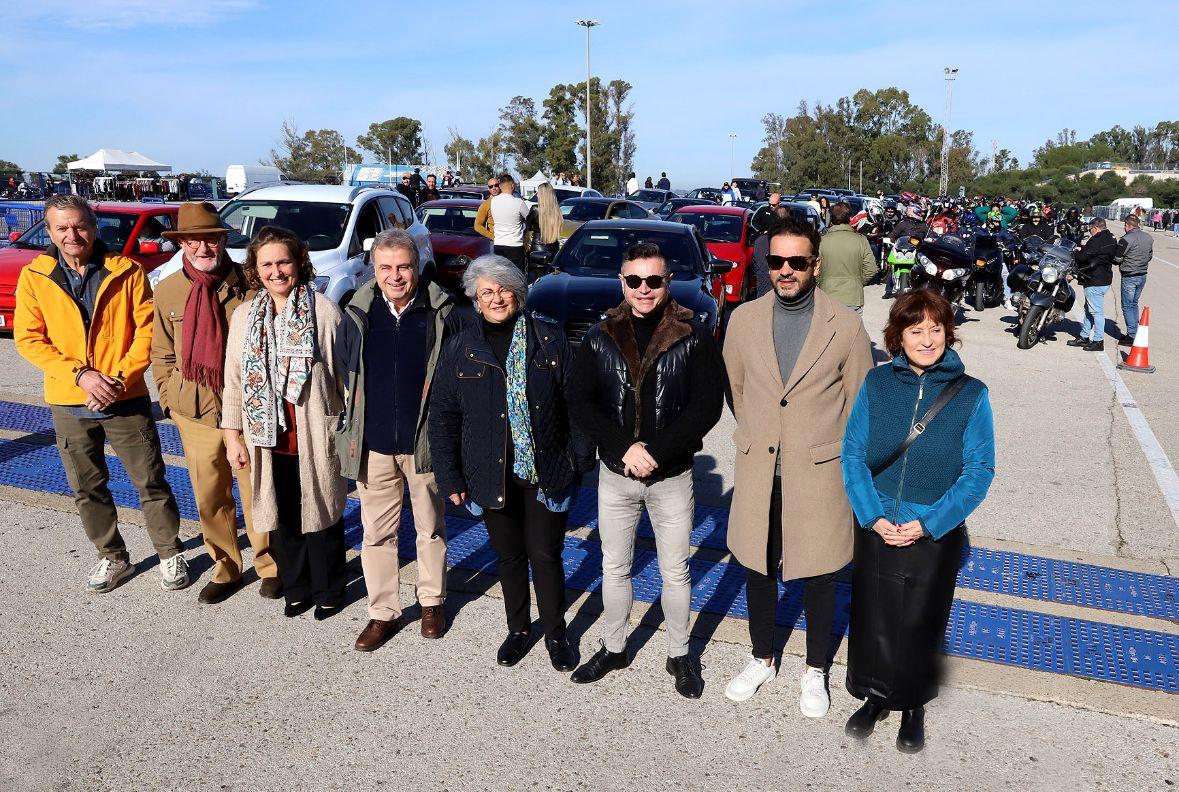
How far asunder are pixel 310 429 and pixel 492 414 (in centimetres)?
98

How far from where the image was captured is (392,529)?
4164mm

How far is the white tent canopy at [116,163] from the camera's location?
42.8 m

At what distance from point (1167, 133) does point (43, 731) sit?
6003 inches

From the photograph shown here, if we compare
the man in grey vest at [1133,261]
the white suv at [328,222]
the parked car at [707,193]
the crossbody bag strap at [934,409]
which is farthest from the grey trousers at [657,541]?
the parked car at [707,193]

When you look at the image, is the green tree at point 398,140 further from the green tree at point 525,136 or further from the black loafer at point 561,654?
the black loafer at point 561,654

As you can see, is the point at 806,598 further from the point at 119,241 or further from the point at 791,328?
the point at 119,241

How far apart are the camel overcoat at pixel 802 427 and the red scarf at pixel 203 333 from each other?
8.02 ft

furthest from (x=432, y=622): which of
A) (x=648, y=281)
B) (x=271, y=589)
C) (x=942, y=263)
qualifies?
(x=942, y=263)

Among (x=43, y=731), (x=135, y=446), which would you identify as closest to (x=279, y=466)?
(x=135, y=446)

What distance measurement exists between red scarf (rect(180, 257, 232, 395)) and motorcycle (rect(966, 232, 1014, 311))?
12.6 metres

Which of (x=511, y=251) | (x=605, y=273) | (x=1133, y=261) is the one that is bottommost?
(x=1133, y=261)

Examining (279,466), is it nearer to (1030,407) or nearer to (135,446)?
(135,446)

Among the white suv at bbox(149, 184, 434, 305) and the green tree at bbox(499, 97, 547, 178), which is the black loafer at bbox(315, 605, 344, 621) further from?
the green tree at bbox(499, 97, 547, 178)

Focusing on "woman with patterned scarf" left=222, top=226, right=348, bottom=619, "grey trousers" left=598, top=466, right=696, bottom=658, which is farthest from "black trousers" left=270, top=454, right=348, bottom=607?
"grey trousers" left=598, top=466, right=696, bottom=658
